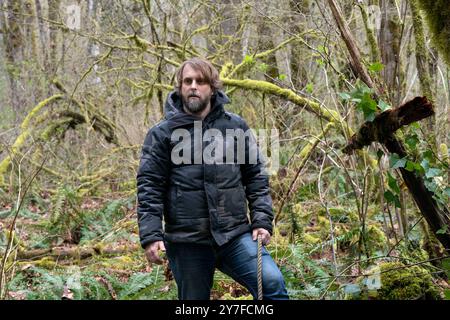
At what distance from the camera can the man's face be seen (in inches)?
142

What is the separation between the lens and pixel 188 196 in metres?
3.41

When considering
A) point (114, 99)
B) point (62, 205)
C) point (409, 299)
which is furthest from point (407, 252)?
point (114, 99)

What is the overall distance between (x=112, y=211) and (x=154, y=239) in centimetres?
524

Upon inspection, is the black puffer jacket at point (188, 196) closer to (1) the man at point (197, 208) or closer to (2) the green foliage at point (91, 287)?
(1) the man at point (197, 208)

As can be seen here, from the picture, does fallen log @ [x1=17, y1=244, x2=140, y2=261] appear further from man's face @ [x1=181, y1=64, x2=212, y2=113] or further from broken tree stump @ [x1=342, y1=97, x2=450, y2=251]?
broken tree stump @ [x1=342, y1=97, x2=450, y2=251]

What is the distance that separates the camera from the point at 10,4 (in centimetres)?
1261

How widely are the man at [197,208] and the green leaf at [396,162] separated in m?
0.87

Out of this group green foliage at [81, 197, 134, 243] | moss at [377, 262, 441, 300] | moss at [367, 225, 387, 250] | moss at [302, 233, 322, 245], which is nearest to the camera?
moss at [377, 262, 441, 300]

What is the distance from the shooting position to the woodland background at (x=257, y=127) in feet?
13.5

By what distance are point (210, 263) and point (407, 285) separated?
1685 mm

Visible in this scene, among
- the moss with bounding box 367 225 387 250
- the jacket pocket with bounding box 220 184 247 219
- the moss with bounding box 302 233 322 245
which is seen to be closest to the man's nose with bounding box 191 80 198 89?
the jacket pocket with bounding box 220 184 247 219

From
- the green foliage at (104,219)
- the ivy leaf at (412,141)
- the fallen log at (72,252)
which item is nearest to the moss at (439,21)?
the ivy leaf at (412,141)
